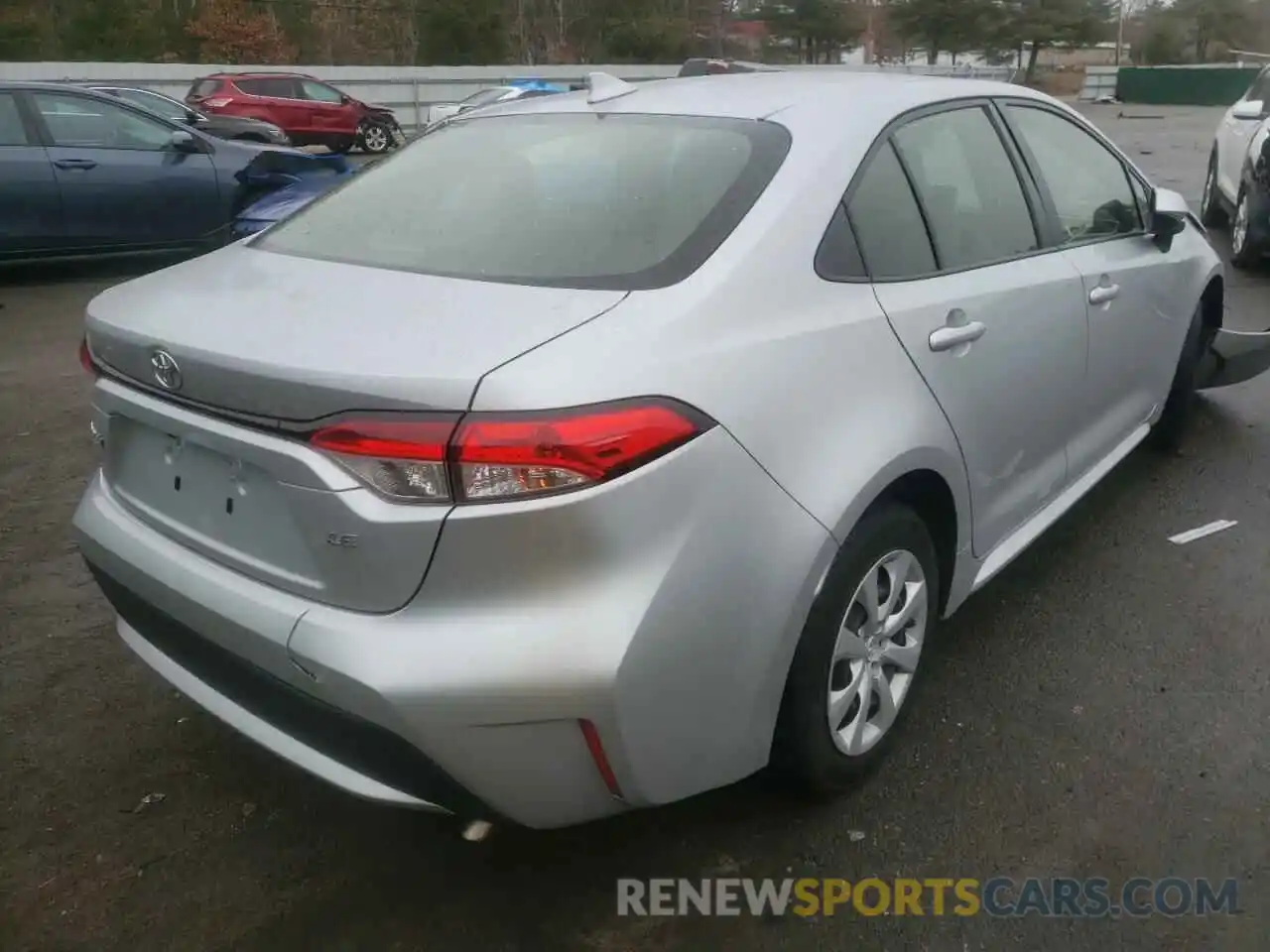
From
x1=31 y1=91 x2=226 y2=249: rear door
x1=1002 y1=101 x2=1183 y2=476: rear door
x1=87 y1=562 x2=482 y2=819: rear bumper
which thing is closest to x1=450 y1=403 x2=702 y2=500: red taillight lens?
x1=87 y1=562 x2=482 y2=819: rear bumper

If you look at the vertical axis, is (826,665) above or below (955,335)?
below

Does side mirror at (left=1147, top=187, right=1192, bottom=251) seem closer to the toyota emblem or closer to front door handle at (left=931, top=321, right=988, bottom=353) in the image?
front door handle at (left=931, top=321, right=988, bottom=353)

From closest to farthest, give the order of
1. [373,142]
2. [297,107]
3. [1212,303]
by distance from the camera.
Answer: [1212,303]
[297,107]
[373,142]

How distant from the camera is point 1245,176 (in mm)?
8430

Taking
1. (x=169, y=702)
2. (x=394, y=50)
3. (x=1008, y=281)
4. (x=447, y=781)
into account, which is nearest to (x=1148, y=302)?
(x=1008, y=281)

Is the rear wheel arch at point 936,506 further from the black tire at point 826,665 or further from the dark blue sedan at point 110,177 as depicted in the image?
the dark blue sedan at point 110,177

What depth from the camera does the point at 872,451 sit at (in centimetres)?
236

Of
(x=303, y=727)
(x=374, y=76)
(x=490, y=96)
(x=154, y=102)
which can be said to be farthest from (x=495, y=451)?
(x=374, y=76)

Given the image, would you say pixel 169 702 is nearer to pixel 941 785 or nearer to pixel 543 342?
pixel 543 342

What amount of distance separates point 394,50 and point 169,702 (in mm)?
42712

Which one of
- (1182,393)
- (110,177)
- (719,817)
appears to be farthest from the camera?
(110,177)

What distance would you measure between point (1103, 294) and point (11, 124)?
7998 millimetres

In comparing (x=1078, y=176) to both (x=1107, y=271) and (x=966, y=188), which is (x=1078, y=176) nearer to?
(x=1107, y=271)

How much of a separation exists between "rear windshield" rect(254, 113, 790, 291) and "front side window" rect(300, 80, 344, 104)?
19605mm
